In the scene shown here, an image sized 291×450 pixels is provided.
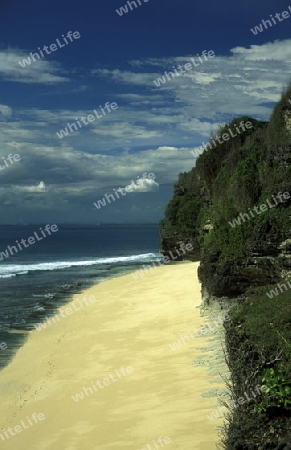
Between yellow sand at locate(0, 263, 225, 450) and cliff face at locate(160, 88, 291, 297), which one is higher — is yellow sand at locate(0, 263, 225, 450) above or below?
below

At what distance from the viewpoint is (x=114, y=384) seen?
638 inches

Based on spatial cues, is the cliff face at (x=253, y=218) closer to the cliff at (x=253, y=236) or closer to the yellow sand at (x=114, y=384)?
the cliff at (x=253, y=236)

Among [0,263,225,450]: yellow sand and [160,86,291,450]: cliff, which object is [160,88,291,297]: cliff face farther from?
[0,263,225,450]: yellow sand

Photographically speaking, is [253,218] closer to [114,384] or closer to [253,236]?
[253,236]

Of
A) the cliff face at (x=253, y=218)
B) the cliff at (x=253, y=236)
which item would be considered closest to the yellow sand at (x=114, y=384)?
the cliff at (x=253, y=236)

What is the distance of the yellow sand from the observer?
12289 millimetres

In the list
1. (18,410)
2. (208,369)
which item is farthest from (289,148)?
(18,410)

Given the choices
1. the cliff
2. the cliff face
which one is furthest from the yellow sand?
the cliff face

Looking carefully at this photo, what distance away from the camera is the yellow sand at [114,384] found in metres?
12.3

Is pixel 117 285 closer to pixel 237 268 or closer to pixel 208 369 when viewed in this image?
pixel 237 268

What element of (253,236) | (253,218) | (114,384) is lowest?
(114,384)

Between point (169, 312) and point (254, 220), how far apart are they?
9.18 meters

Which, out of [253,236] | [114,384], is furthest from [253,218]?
[114,384]

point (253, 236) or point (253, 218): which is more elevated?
point (253, 218)
